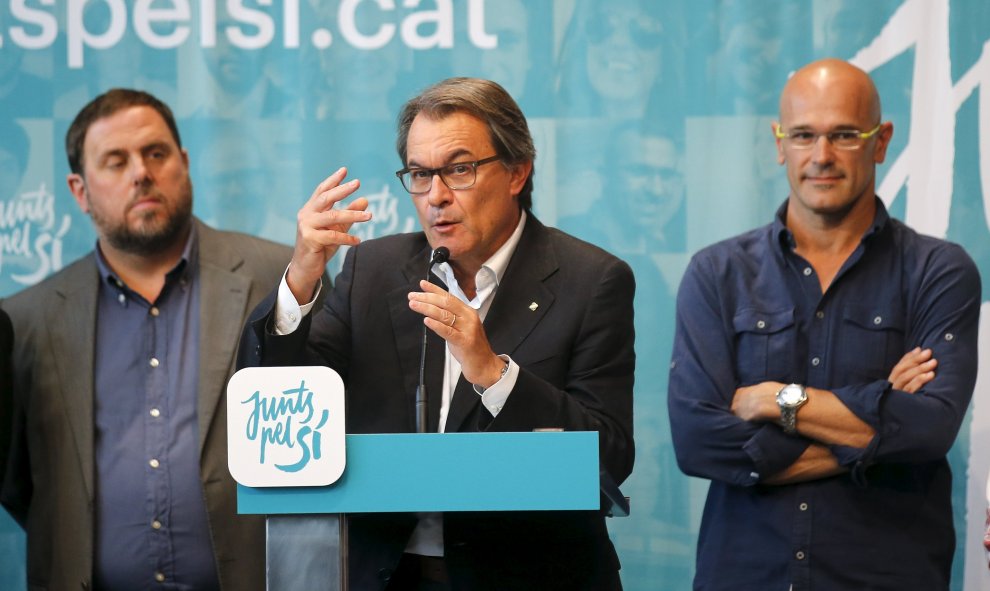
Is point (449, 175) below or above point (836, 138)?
below

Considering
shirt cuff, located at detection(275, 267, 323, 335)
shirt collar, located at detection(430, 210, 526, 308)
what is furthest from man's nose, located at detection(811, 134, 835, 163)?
shirt cuff, located at detection(275, 267, 323, 335)

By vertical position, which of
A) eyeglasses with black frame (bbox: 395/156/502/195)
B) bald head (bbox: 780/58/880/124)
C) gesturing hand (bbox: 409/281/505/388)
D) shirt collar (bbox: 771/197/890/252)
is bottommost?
gesturing hand (bbox: 409/281/505/388)

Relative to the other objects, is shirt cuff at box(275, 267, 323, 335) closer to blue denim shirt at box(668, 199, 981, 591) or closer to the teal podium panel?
the teal podium panel

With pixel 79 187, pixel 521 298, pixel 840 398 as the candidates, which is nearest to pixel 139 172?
pixel 79 187

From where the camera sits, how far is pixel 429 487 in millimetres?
2020

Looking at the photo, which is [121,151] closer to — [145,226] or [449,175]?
[145,226]

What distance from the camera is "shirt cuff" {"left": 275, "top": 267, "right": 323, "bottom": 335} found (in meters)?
2.66

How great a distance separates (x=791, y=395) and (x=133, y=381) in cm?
187

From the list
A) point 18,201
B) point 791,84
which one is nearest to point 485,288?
point 791,84

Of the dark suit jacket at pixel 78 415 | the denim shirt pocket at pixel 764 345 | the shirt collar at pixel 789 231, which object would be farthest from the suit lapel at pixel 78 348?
the shirt collar at pixel 789 231

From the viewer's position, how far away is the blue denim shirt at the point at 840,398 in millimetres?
2988

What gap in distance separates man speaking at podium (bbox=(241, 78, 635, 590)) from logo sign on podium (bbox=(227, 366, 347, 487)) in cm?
39

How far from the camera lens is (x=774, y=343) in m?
3.15

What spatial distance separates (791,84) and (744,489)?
1114 mm
